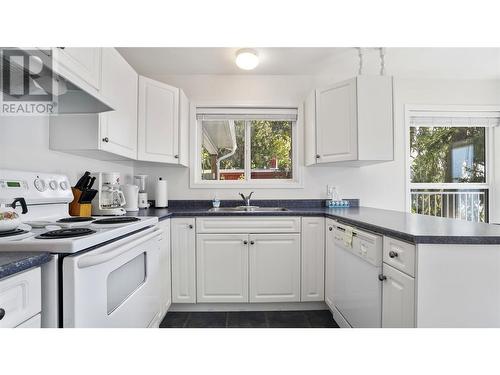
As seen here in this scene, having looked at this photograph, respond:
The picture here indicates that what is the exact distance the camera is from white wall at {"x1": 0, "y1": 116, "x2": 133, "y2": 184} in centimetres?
128

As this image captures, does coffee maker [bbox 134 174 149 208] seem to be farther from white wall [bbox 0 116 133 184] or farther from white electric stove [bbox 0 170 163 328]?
white electric stove [bbox 0 170 163 328]

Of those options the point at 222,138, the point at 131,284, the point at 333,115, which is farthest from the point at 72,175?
the point at 333,115

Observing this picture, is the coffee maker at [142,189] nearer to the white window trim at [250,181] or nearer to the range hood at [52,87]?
the white window trim at [250,181]

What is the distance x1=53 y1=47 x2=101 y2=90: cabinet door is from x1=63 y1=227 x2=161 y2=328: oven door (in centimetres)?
90

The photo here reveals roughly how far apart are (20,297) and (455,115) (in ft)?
12.5

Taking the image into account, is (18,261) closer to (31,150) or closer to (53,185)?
(53,185)

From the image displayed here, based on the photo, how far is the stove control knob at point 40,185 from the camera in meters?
1.33

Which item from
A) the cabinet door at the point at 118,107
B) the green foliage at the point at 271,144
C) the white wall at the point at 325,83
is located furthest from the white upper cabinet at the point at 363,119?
the cabinet door at the point at 118,107

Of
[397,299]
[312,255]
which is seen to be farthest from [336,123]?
[397,299]

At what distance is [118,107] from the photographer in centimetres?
175

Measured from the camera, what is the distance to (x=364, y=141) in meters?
2.07

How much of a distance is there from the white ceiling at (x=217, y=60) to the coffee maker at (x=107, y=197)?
121cm
